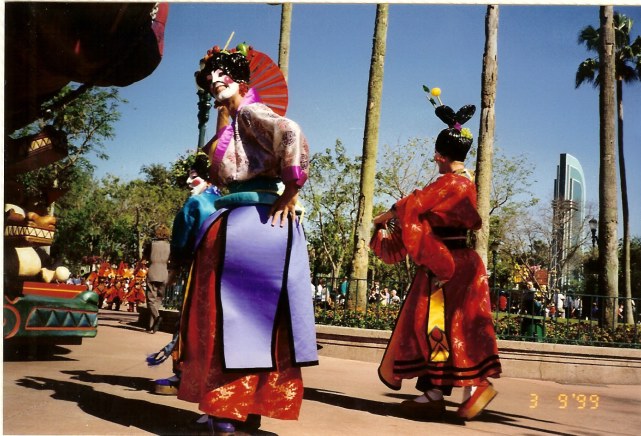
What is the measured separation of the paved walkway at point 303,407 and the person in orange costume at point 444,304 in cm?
23

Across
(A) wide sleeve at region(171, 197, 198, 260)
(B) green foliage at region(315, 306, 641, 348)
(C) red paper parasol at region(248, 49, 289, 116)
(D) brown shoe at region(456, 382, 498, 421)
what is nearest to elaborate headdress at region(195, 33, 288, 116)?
(C) red paper parasol at region(248, 49, 289, 116)

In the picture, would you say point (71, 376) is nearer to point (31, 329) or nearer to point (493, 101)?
point (31, 329)

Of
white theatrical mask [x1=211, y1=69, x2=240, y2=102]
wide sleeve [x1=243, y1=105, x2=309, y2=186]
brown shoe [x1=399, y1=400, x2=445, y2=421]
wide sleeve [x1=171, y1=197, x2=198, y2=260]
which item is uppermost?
white theatrical mask [x1=211, y1=69, x2=240, y2=102]

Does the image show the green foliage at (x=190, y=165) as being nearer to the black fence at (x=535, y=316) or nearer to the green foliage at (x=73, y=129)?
the green foliage at (x=73, y=129)

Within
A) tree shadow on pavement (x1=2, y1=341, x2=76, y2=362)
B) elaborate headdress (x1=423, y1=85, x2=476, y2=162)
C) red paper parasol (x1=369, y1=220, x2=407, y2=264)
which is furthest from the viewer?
tree shadow on pavement (x1=2, y1=341, x2=76, y2=362)

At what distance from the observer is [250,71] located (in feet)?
12.3

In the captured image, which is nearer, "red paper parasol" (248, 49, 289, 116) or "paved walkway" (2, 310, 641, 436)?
"paved walkway" (2, 310, 641, 436)

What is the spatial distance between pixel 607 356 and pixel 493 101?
3587 mm

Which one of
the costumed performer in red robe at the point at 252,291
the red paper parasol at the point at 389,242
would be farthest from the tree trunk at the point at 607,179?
the costumed performer in red robe at the point at 252,291

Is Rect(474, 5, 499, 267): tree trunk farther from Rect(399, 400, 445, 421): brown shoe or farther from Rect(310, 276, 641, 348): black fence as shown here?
Rect(399, 400, 445, 421): brown shoe

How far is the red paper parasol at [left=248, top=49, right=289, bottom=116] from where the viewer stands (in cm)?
393

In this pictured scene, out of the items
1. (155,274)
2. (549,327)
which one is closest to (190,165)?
(155,274)

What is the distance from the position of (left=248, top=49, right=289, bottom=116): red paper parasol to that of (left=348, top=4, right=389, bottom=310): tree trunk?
4.63m

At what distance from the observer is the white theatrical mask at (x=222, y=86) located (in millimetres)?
3350
